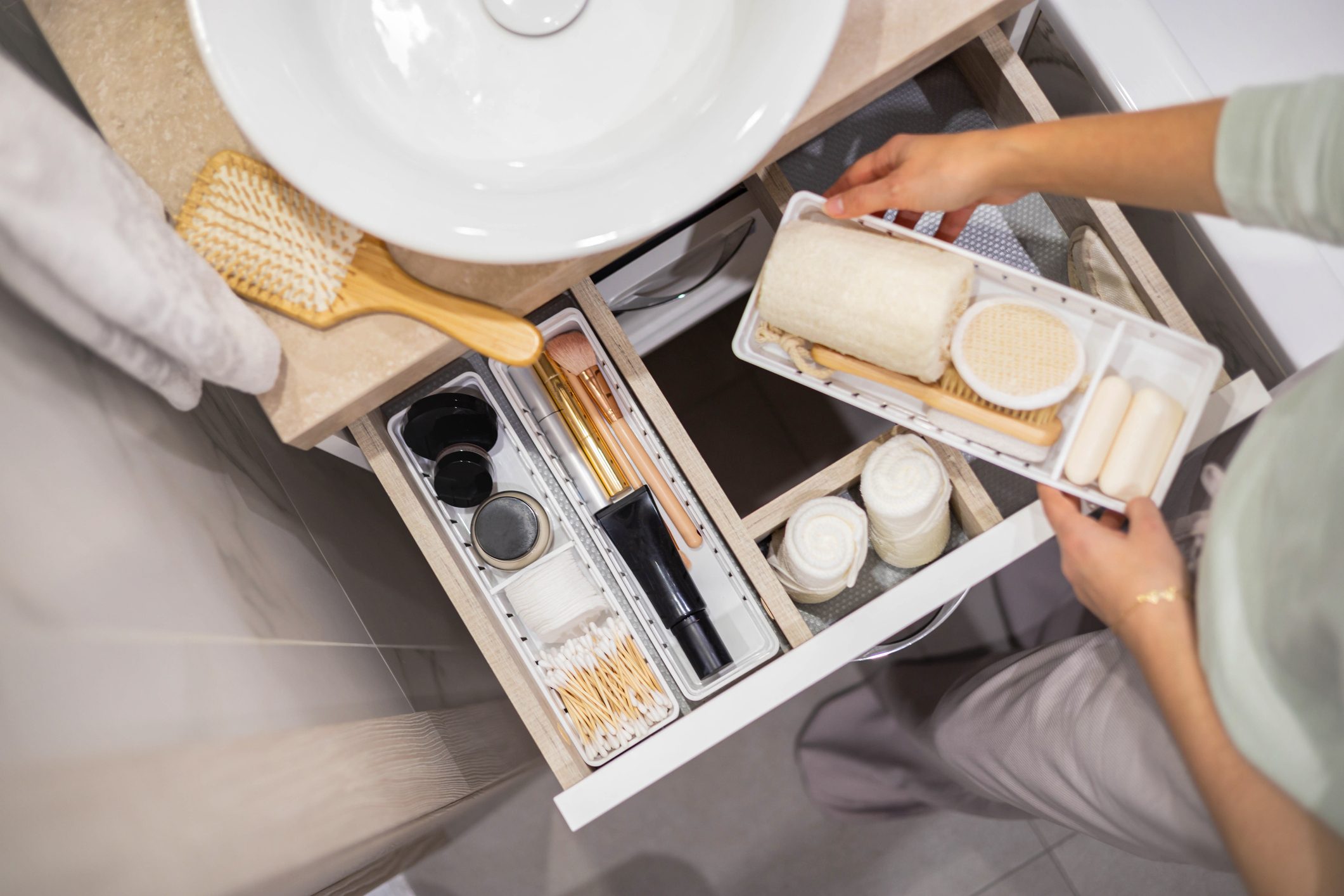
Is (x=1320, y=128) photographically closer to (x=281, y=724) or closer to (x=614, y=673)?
(x=614, y=673)

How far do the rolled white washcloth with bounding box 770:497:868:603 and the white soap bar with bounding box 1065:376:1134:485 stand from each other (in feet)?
0.61

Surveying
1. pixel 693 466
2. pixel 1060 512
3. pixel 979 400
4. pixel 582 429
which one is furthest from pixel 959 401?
pixel 582 429

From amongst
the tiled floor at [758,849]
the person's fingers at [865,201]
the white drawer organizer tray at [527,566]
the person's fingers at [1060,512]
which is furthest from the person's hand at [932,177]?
the tiled floor at [758,849]

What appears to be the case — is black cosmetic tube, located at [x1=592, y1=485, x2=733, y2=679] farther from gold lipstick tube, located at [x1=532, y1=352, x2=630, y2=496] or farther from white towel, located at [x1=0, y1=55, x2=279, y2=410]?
white towel, located at [x1=0, y1=55, x2=279, y2=410]

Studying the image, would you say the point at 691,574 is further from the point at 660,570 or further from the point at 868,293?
the point at 868,293

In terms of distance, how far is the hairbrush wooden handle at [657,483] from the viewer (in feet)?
2.34

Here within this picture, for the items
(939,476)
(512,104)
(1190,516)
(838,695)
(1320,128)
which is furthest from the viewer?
(838,695)

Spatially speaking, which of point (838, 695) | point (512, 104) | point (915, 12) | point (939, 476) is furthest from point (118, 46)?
point (838, 695)

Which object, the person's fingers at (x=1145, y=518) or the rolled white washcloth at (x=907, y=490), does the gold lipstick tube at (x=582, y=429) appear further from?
the person's fingers at (x=1145, y=518)

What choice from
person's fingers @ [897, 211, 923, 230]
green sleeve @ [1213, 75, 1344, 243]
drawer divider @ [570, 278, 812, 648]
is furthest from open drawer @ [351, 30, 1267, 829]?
green sleeve @ [1213, 75, 1344, 243]

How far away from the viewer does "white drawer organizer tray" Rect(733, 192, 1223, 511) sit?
0.61 m

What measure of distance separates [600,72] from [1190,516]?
716mm

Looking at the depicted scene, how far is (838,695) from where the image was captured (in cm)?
137

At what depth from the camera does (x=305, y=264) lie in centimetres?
55
